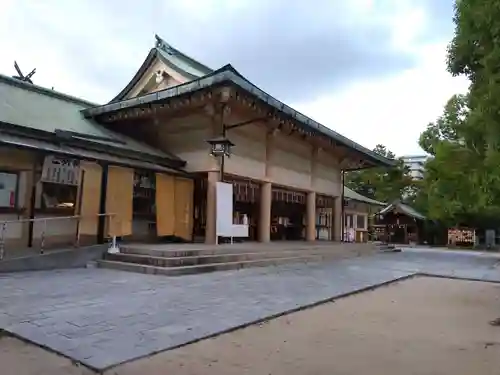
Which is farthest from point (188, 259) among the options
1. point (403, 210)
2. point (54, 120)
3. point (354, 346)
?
point (403, 210)

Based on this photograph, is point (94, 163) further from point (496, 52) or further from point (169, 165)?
point (496, 52)

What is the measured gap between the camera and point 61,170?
9.08m

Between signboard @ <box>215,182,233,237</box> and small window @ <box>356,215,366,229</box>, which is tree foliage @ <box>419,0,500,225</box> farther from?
small window @ <box>356,215,366,229</box>

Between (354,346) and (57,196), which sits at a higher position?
(57,196)

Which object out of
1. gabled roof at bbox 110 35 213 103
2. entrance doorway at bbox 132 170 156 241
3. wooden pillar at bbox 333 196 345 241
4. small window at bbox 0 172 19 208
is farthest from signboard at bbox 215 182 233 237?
wooden pillar at bbox 333 196 345 241

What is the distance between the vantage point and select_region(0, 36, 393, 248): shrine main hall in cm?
884

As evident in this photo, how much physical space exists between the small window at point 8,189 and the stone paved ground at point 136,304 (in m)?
2.06

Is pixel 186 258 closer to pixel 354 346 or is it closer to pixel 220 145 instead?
pixel 220 145

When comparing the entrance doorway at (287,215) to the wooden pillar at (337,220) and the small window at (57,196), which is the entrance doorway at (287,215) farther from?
the small window at (57,196)

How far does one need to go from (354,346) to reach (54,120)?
29.2ft

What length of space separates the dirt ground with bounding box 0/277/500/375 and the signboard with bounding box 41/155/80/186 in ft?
19.2

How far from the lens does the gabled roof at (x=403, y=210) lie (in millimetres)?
28525

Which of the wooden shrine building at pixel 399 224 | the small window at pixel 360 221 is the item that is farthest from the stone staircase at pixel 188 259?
the wooden shrine building at pixel 399 224

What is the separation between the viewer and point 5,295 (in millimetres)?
5238
